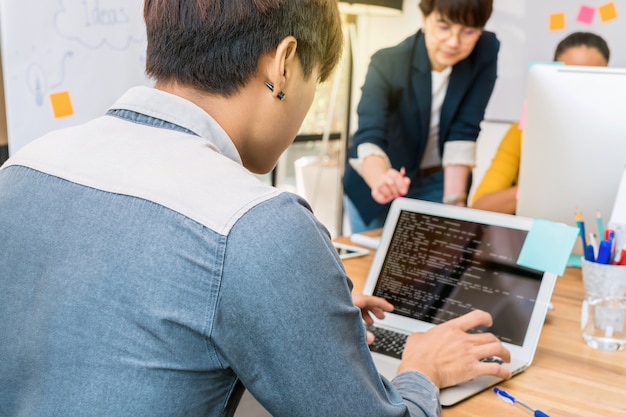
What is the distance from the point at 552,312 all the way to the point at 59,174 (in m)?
1.00

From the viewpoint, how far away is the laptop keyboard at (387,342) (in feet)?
3.50

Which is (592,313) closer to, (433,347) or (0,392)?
(433,347)

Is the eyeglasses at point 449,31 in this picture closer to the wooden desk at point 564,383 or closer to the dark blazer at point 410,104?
the dark blazer at point 410,104

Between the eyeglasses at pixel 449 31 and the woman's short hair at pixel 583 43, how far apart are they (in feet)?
1.87

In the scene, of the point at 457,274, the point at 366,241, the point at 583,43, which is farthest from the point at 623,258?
the point at 583,43

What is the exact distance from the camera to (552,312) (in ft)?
4.29

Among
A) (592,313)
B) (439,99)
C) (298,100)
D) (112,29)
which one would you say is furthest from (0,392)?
(439,99)

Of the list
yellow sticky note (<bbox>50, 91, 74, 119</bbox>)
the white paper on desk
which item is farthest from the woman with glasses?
yellow sticky note (<bbox>50, 91, 74, 119</bbox>)

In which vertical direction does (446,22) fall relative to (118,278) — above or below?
above

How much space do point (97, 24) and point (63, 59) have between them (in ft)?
0.52

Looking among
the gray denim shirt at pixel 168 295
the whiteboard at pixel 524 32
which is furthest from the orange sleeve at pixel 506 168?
the gray denim shirt at pixel 168 295

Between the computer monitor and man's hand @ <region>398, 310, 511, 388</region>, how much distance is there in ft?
2.09

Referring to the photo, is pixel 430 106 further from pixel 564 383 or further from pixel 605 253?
pixel 564 383

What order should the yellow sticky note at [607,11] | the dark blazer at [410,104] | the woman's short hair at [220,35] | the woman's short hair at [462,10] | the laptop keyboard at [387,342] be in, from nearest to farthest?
1. the woman's short hair at [220,35]
2. the laptop keyboard at [387,342]
3. the woman's short hair at [462,10]
4. the dark blazer at [410,104]
5. the yellow sticky note at [607,11]
